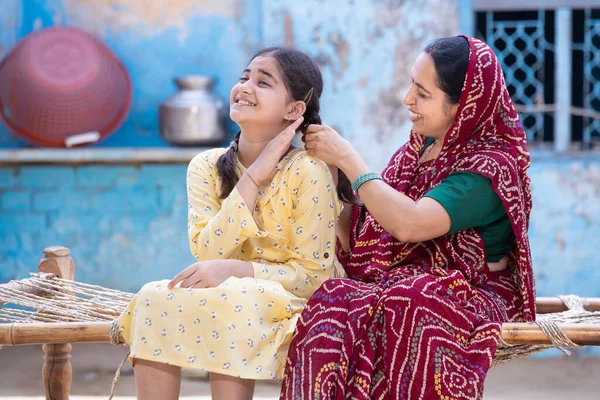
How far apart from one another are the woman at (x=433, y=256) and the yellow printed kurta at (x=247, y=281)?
0.09m

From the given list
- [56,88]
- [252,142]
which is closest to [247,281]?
[252,142]

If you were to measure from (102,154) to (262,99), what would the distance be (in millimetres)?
2934

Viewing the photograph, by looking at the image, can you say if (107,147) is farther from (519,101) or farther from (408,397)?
(408,397)

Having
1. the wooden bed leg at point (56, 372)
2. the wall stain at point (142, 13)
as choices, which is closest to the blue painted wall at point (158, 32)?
the wall stain at point (142, 13)

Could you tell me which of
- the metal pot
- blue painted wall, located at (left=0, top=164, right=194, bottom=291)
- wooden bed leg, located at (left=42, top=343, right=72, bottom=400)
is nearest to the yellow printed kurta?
wooden bed leg, located at (left=42, top=343, right=72, bottom=400)

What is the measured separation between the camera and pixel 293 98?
9.51ft

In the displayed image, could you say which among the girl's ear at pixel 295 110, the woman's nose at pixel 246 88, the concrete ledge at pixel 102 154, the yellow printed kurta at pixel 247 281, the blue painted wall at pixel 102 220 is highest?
the woman's nose at pixel 246 88

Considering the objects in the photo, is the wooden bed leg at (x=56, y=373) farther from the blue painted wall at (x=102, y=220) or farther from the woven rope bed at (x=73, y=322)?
the blue painted wall at (x=102, y=220)

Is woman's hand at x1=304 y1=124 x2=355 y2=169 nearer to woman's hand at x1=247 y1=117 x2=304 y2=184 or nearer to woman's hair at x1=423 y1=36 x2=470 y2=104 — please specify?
woman's hand at x1=247 y1=117 x2=304 y2=184

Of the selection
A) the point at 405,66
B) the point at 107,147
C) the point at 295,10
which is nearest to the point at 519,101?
the point at 405,66

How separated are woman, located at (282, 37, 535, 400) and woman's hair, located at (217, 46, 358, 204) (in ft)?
0.44

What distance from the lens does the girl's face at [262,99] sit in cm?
282

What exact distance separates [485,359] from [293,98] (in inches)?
42.3

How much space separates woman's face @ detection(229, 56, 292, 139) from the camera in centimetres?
282
